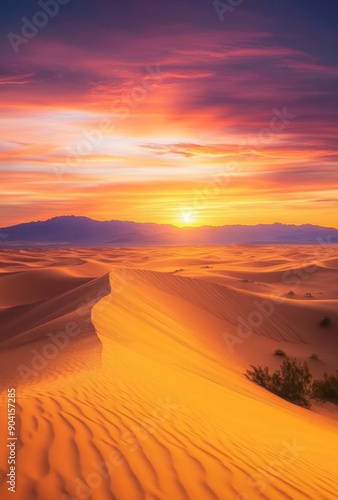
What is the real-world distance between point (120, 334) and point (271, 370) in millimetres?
5730

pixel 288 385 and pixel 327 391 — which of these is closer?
pixel 288 385

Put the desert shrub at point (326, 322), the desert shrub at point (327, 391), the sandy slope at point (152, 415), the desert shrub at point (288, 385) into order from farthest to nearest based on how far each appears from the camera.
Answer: the desert shrub at point (326, 322), the desert shrub at point (327, 391), the desert shrub at point (288, 385), the sandy slope at point (152, 415)

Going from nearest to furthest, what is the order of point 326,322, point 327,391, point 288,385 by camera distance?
point 288,385
point 327,391
point 326,322

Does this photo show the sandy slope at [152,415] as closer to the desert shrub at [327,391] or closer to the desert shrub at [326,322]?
the desert shrub at [327,391]

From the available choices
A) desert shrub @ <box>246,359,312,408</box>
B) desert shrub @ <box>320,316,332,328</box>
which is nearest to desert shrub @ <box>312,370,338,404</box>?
desert shrub @ <box>246,359,312,408</box>

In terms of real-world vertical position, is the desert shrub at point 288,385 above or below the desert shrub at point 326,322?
below

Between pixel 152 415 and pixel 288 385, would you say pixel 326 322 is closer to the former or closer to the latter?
pixel 288 385

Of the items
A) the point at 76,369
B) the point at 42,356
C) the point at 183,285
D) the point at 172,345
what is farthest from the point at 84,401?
the point at 183,285

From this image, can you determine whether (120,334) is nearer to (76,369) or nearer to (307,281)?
(76,369)

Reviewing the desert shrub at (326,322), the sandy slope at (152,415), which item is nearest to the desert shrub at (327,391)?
the sandy slope at (152,415)

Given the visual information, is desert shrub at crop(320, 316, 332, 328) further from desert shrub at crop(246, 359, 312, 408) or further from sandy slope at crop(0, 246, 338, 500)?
desert shrub at crop(246, 359, 312, 408)

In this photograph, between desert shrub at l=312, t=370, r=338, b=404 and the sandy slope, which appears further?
desert shrub at l=312, t=370, r=338, b=404

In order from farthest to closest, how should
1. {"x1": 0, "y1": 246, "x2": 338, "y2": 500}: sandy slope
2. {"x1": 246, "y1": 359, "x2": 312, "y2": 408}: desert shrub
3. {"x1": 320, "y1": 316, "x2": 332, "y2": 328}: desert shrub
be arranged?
{"x1": 320, "y1": 316, "x2": 332, "y2": 328}: desert shrub < {"x1": 246, "y1": 359, "x2": 312, "y2": 408}: desert shrub < {"x1": 0, "y1": 246, "x2": 338, "y2": 500}: sandy slope

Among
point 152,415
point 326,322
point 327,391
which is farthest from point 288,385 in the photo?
point 326,322
